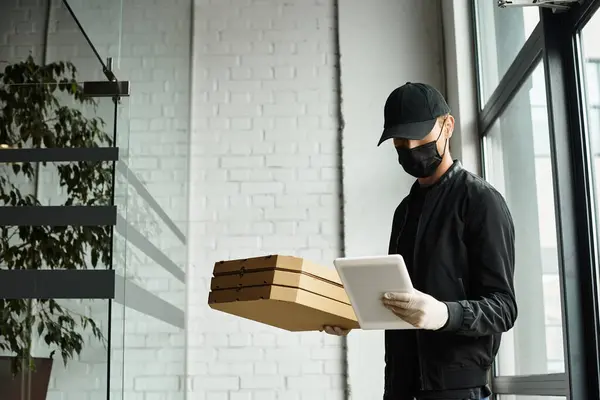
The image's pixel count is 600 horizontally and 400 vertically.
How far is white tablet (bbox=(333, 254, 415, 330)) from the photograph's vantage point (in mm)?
1640

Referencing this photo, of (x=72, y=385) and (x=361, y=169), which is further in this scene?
(x=361, y=169)

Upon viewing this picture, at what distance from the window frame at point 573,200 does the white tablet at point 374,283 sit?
3.24 feet

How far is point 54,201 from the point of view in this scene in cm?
256

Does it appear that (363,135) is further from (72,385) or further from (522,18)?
(72,385)

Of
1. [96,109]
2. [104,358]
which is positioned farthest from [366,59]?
[104,358]

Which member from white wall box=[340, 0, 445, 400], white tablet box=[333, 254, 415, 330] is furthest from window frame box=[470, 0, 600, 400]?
white wall box=[340, 0, 445, 400]

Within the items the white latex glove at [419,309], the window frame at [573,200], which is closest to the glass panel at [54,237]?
the white latex glove at [419,309]

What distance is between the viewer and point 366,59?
4.57 m

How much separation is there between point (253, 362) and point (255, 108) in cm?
129

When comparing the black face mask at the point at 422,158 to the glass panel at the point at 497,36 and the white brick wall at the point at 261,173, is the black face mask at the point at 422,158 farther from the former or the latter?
the white brick wall at the point at 261,173

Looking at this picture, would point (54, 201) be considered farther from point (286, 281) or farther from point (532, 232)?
point (532, 232)

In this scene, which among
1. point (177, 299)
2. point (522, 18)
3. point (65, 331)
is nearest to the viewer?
point (65, 331)

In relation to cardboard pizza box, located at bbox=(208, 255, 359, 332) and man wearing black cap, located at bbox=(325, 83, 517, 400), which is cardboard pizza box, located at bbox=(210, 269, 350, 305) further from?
man wearing black cap, located at bbox=(325, 83, 517, 400)

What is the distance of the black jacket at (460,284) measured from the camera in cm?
176
